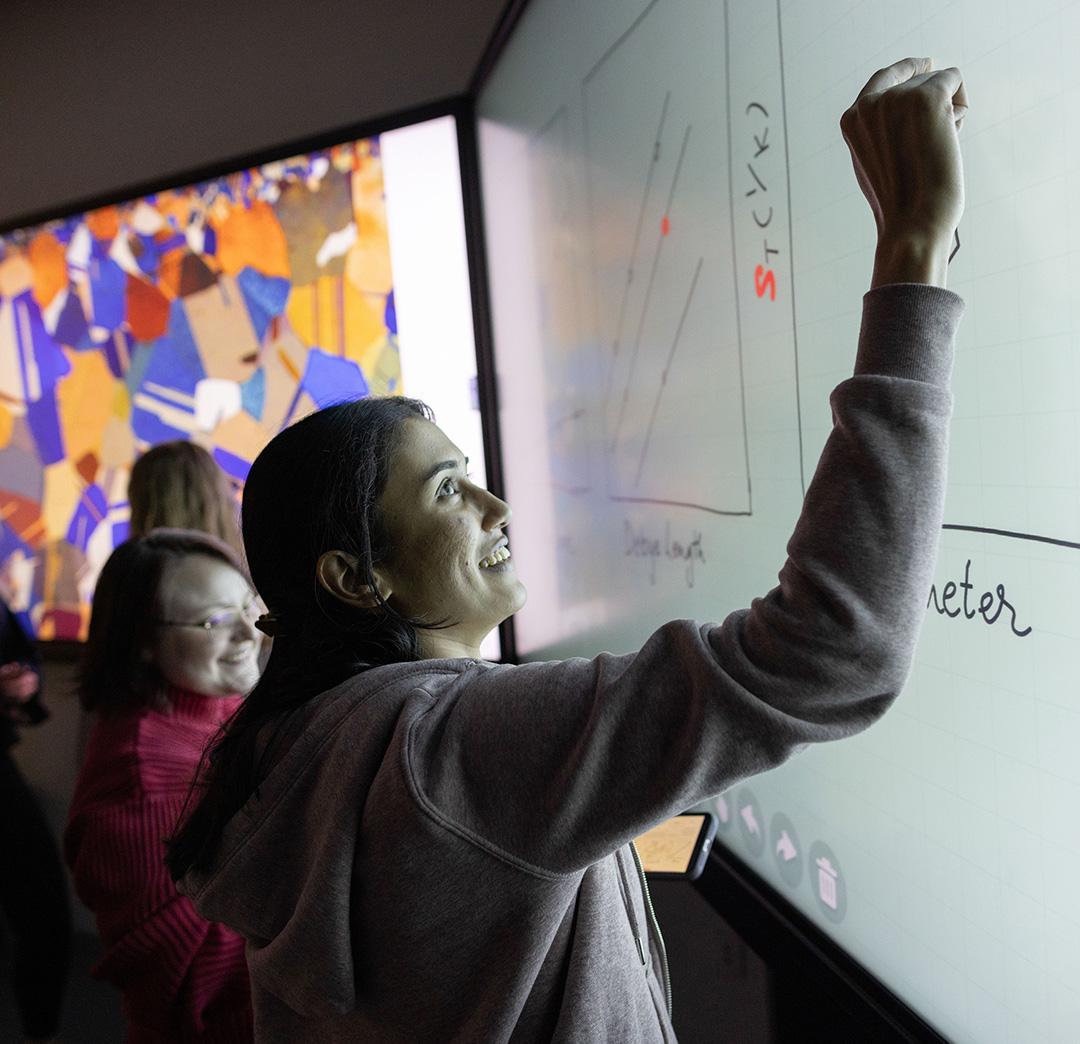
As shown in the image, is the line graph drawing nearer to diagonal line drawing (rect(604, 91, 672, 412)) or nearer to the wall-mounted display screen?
diagonal line drawing (rect(604, 91, 672, 412))

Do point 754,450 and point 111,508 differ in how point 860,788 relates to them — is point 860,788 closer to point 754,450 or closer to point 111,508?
point 754,450

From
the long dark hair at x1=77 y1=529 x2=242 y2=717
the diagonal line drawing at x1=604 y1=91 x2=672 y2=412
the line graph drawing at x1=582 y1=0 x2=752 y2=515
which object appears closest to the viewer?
the line graph drawing at x1=582 y1=0 x2=752 y2=515

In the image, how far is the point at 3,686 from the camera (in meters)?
2.53

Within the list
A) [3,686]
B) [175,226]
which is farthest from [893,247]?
[3,686]

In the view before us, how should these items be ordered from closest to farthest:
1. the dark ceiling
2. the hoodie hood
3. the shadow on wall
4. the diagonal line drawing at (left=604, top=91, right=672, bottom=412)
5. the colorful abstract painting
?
the hoodie hood < the diagonal line drawing at (left=604, top=91, right=672, bottom=412) < the dark ceiling < the colorful abstract painting < the shadow on wall

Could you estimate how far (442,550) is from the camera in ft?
2.44

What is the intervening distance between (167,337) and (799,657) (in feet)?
8.12

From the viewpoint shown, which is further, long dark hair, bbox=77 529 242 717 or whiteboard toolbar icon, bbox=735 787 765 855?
long dark hair, bbox=77 529 242 717

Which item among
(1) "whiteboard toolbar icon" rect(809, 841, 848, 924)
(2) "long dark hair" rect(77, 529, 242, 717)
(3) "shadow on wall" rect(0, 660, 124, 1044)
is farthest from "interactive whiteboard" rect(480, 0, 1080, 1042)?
(3) "shadow on wall" rect(0, 660, 124, 1044)

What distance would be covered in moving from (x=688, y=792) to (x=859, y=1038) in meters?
0.56

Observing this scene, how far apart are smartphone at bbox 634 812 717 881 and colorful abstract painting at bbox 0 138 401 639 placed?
119cm

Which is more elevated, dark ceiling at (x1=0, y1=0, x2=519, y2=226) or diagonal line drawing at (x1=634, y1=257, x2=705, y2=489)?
dark ceiling at (x1=0, y1=0, x2=519, y2=226)

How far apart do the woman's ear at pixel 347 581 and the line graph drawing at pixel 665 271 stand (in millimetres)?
506

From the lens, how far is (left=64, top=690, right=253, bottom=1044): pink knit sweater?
1284mm
